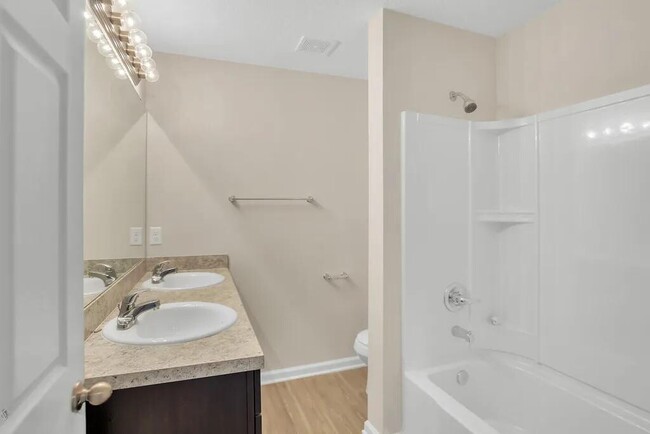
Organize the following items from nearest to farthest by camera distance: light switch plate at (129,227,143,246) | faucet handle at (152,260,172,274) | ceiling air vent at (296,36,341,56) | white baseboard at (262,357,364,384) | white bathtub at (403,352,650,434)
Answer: white bathtub at (403,352,650,434) → light switch plate at (129,227,143,246) → faucet handle at (152,260,172,274) → ceiling air vent at (296,36,341,56) → white baseboard at (262,357,364,384)

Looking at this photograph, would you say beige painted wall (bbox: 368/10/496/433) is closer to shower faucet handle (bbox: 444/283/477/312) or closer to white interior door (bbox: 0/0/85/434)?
shower faucet handle (bbox: 444/283/477/312)

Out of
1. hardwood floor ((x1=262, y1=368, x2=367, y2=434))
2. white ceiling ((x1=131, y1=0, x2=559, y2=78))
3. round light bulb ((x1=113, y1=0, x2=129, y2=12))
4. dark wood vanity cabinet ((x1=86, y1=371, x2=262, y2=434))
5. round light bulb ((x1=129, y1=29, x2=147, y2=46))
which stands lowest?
hardwood floor ((x1=262, y1=368, x2=367, y2=434))

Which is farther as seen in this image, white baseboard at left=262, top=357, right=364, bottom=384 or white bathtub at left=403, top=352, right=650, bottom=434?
white baseboard at left=262, top=357, right=364, bottom=384

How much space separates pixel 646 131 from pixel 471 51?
40.5 inches

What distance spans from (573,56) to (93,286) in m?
2.47

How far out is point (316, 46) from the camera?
2.18 metres

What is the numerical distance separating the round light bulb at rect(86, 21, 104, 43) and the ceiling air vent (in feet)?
3.71

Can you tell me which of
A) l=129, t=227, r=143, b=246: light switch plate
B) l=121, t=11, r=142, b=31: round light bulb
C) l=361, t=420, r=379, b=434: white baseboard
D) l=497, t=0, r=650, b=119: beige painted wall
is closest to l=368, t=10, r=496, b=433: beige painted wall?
l=361, t=420, r=379, b=434: white baseboard

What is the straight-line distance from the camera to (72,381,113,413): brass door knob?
693 mm

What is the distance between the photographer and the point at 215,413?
0.96 meters

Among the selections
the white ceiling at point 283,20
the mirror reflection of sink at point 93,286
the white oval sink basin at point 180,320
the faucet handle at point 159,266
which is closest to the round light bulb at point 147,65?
the white ceiling at point 283,20

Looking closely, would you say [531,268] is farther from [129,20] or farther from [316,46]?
[129,20]

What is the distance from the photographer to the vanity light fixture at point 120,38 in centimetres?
136

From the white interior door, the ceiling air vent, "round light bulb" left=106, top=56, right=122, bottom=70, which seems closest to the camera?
the white interior door
